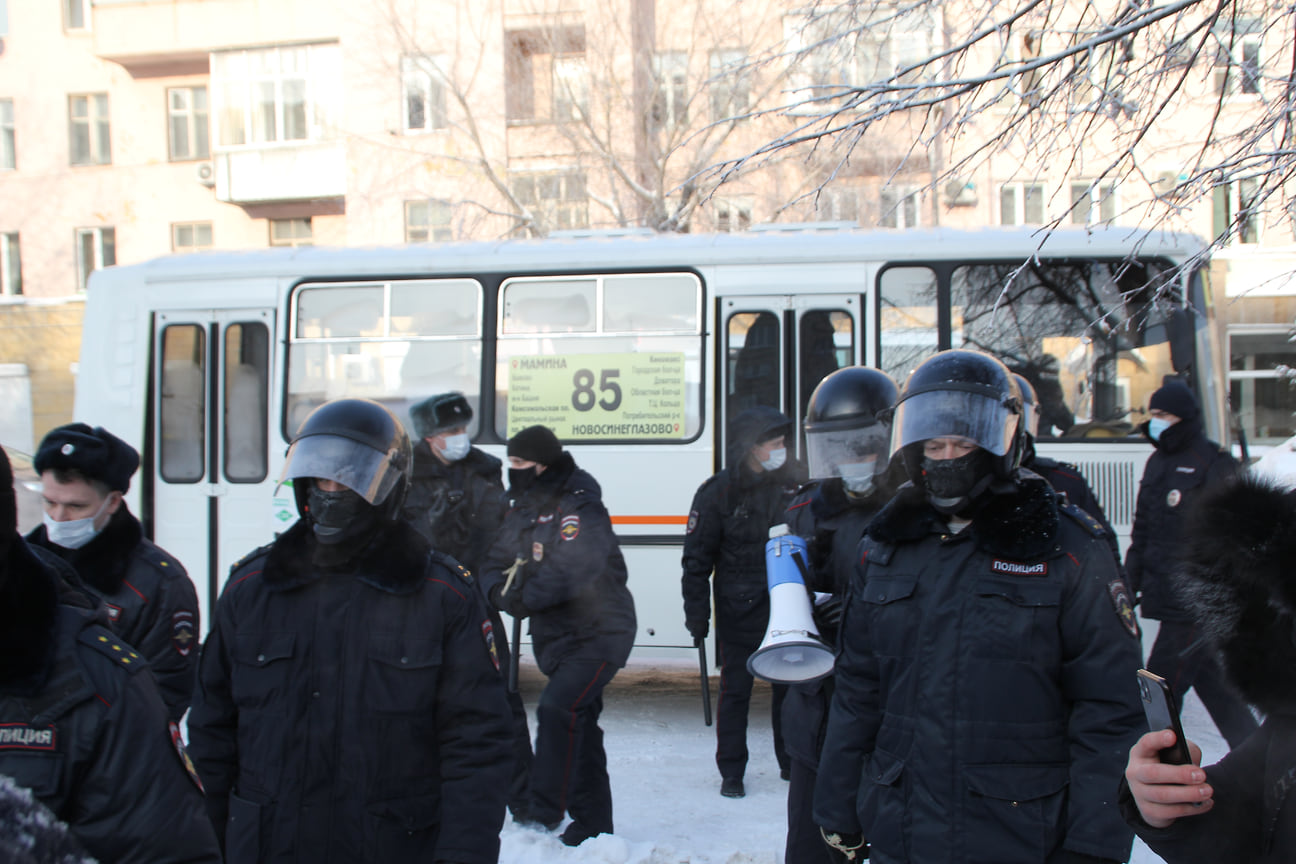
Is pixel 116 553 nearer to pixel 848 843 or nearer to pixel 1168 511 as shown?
pixel 848 843

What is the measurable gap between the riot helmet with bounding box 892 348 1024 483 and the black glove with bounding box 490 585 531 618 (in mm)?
2748

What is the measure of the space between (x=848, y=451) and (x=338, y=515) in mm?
2011

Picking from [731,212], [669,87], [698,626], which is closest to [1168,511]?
[698,626]

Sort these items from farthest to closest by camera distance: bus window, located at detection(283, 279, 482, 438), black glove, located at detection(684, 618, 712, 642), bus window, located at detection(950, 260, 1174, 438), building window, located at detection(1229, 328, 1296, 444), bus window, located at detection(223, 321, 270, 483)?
building window, located at detection(1229, 328, 1296, 444)
bus window, located at detection(223, 321, 270, 483)
bus window, located at detection(283, 279, 482, 438)
bus window, located at detection(950, 260, 1174, 438)
black glove, located at detection(684, 618, 712, 642)

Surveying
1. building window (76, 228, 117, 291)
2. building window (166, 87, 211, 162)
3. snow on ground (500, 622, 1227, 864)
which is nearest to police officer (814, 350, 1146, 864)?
snow on ground (500, 622, 1227, 864)

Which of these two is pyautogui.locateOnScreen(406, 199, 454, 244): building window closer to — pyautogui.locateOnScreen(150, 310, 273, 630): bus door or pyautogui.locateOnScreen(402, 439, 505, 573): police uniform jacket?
pyautogui.locateOnScreen(150, 310, 273, 630): bus door

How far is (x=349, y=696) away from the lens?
2395 mm

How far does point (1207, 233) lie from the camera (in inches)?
727

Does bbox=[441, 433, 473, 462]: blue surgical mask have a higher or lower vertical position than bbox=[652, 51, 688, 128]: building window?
lower

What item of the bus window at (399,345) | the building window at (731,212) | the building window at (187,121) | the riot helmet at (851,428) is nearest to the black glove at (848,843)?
the riot helmet at (851,428)

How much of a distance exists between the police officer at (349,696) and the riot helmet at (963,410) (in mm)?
1232

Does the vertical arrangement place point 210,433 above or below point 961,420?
below

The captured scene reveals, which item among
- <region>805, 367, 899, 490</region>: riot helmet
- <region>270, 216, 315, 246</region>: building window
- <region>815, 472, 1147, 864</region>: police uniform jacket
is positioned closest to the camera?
<region>815, 472, 1147, 864</region>: police uniform jacket

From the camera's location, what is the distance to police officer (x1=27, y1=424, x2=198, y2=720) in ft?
10.3
